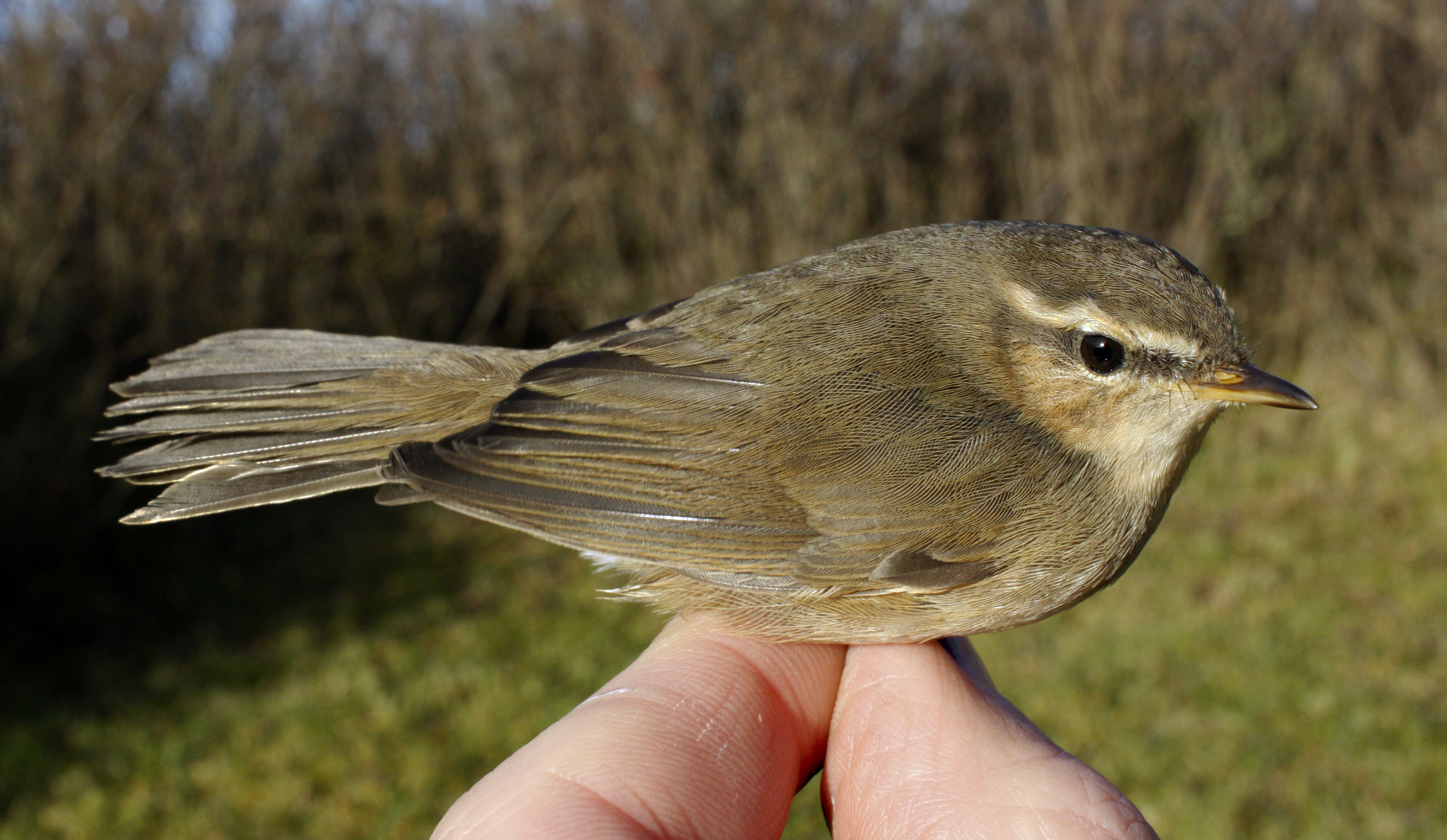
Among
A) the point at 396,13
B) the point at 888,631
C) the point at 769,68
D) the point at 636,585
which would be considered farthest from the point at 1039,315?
the point at 396,13

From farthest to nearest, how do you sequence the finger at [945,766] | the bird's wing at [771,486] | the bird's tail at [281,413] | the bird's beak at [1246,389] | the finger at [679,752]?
the bird's tail at [281,413]
the bird's wing at [771,486]
the bird's beak at [1246,389]
the finger at [945,766]
the finger at [679,752]

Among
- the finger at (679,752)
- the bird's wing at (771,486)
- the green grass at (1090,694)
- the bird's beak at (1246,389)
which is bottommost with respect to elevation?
the green grass at (1090,694)

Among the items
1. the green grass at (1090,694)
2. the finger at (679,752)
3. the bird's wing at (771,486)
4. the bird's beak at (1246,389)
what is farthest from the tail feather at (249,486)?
the green grass at (1090,694)

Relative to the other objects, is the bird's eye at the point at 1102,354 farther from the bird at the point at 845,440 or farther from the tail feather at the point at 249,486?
the tail feather at the point at 249,486

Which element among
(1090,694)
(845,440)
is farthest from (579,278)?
(845,440)

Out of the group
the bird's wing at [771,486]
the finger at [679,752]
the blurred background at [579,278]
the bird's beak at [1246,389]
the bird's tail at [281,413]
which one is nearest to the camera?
the finger at [679,752]

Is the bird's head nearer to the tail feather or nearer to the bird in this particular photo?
the bird

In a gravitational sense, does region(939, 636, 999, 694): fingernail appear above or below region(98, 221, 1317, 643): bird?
below

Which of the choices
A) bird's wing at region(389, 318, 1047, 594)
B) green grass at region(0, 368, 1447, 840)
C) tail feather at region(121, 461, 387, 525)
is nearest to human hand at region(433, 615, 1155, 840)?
bird's wing at region(389, 318, 1047, 594)
